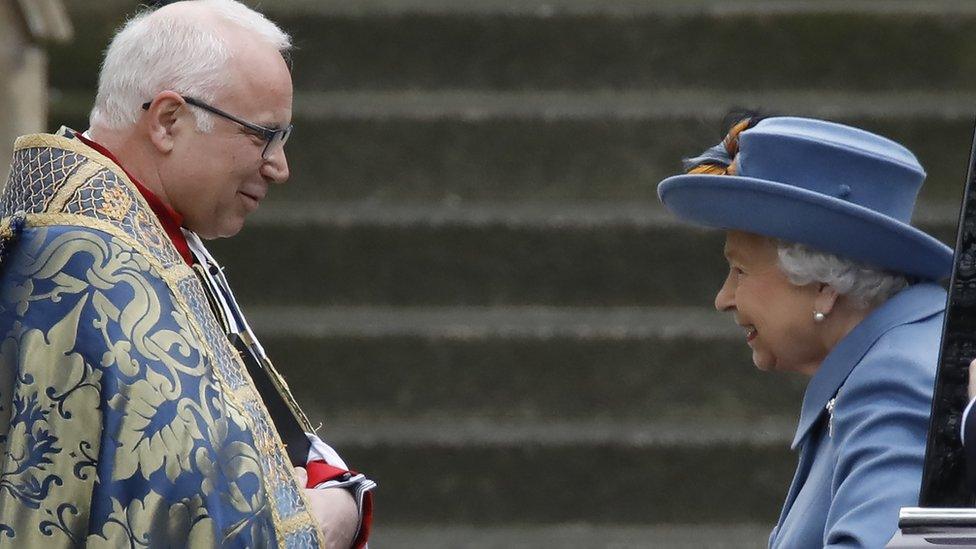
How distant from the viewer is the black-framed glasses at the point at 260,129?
2619mm

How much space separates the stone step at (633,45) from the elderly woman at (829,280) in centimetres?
279

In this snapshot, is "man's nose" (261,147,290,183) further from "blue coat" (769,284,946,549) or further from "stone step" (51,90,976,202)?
"stone step" (51,90,976,202)

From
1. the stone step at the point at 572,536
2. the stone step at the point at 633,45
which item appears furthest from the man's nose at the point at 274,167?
the stone step at the point at 633,45

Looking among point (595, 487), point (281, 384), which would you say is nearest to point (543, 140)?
point (595, 487)

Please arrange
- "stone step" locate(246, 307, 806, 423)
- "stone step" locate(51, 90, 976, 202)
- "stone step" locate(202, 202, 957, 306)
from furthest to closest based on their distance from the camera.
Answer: "stone step" locate(51, 90, 976, 202) → "stone step" locate(202, 202, 957, 306) → "stone step" locate(246, 307, 806, 423)

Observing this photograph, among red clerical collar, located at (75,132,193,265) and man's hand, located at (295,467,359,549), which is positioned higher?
red clerical collar, located at (75,132,193,265)

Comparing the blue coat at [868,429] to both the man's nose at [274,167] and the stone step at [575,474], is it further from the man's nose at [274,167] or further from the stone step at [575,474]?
the stone step at [575,474]

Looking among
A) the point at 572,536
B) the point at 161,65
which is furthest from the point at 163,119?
the point at 572,536

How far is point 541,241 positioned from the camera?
5.36 metres

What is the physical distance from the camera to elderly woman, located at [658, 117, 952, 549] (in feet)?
8.50

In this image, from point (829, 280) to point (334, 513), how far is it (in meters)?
0.91

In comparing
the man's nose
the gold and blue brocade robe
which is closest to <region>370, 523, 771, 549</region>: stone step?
the man's nose

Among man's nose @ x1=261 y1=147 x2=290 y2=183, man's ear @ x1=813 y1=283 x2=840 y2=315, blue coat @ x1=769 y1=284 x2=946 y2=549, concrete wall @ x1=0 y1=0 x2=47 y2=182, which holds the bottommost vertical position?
blue coat @ x1=769 y1=284 x2=946 y2=549

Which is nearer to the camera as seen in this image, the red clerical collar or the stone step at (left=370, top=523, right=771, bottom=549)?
the red clerical collar
